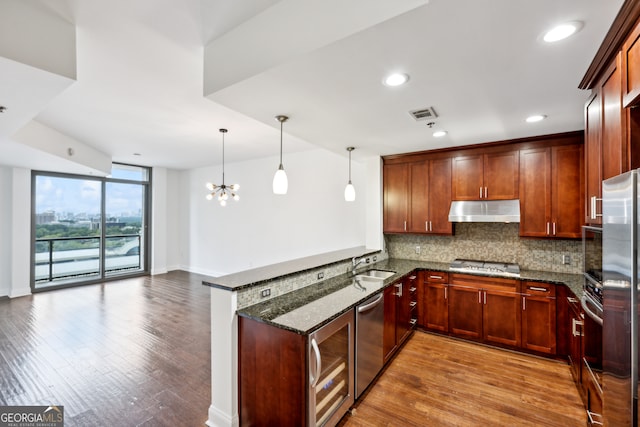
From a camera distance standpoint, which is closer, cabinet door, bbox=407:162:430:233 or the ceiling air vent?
the ceiling air vent

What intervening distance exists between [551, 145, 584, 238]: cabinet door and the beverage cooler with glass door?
284cm

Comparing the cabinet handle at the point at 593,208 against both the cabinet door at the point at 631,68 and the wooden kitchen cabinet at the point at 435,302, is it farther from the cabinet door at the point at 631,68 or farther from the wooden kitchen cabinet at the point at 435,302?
the wooden kitchen cabinet at the point at 435,302

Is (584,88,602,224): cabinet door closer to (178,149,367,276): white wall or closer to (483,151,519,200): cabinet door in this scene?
(483,151,519,200): cabinet door

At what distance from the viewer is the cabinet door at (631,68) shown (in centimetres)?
135

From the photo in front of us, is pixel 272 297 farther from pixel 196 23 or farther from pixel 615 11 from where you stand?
pixel 615 11

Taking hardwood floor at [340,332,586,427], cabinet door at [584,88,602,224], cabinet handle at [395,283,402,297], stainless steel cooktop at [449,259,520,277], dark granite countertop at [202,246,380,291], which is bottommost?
hardwood floor at [340,332,586,427]

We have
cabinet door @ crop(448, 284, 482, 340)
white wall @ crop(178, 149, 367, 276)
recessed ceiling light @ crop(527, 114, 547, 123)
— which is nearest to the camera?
recessed ceiling light @ crop(527, 114, 547, 123)

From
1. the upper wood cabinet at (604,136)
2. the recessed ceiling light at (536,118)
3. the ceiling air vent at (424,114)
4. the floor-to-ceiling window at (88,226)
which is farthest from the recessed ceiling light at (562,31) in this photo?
the floor-to-ceiling window at (88,226)

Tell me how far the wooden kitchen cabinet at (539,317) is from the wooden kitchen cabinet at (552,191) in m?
0.67

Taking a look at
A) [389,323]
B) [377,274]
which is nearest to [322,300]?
[389,323]

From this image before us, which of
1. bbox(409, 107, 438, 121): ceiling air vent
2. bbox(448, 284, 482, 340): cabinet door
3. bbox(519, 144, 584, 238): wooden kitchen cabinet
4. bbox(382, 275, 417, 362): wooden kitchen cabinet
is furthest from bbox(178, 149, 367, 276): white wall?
bbox(519, 144, 584, 238): wooden kitchen cabinet

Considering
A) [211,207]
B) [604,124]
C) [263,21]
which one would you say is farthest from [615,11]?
[211,207]

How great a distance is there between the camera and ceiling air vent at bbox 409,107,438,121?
2461 mm

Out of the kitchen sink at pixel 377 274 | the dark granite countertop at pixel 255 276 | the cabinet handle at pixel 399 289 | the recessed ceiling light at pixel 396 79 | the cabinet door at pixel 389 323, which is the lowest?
the cabinet door at pixel 389 323
